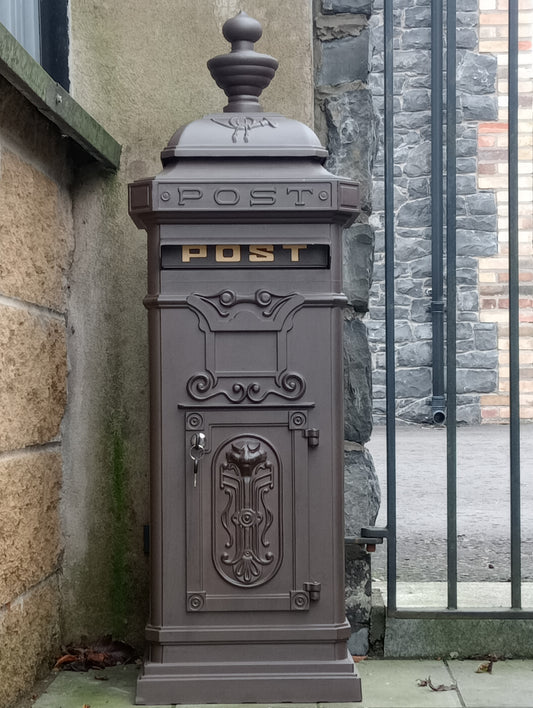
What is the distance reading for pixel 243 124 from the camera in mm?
2918

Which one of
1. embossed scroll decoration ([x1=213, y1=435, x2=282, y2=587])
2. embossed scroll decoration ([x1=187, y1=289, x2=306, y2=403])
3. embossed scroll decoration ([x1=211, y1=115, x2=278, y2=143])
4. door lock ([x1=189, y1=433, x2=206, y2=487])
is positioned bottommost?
embossed scroll decoration ([x1=213, y1=435, x2=282, y2=587])

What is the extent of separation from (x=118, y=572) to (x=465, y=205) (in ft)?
27.4

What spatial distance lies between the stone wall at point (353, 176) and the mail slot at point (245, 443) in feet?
1.55

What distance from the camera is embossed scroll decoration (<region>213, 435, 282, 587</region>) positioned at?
284 centimetres

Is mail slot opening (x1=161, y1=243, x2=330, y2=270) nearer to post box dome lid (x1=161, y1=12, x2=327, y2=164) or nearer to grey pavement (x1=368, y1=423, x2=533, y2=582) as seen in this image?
post box dome lid (x1=161, y1=12, x2=327, y2=164)

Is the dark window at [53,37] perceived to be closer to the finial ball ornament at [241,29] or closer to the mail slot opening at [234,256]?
the finial ball ornament at [241,29]

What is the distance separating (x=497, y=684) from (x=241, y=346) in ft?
4.16

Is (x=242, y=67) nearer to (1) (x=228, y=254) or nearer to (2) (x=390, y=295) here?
(1) (x=228, y=254)

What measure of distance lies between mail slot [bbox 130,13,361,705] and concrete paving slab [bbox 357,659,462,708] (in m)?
0.13

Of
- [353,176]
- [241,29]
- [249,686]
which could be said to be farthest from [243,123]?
[249,686]

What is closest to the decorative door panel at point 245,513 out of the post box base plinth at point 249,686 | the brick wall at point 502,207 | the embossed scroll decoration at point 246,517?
the embossed scroll decoration at point 246,517

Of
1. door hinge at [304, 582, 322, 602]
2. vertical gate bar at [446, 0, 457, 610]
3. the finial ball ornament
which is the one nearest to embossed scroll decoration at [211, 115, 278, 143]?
the finial ball ornament

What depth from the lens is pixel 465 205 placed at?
10945 millimetres

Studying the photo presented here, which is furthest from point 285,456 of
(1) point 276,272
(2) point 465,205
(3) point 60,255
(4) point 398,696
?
(2) point 465,205
